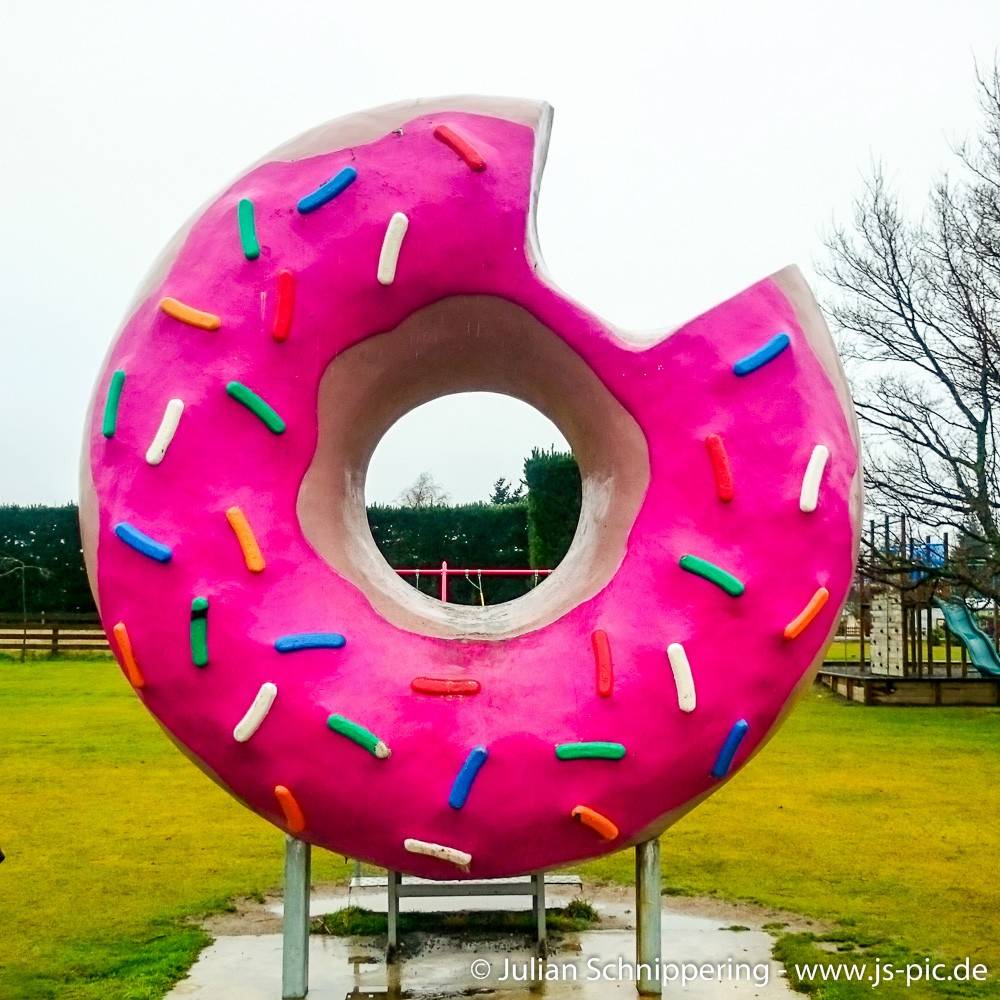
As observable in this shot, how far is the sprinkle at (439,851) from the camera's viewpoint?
12.0ft

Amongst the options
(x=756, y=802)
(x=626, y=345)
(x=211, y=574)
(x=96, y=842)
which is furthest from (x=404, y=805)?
(x=756, y=802)

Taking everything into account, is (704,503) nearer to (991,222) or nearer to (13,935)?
(13,935)

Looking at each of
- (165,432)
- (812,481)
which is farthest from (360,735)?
(812,481)

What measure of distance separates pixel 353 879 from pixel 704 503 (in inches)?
134

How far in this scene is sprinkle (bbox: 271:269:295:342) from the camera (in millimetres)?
3848

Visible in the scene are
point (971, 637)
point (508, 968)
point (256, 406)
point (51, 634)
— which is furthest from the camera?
point (51, 634)

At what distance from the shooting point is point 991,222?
14.9 m

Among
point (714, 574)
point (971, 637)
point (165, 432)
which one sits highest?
point (165, 432)

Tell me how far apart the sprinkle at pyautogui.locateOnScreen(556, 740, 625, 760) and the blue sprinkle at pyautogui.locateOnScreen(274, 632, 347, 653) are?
765mm

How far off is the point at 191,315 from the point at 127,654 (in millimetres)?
1117

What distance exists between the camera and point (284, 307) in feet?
12.6

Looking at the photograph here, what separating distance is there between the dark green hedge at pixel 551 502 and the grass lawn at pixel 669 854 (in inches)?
219

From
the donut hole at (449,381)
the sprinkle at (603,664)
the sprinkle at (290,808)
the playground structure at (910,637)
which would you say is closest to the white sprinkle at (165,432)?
the donut hole at (449,381)

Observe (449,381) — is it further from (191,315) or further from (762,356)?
(762,356)
